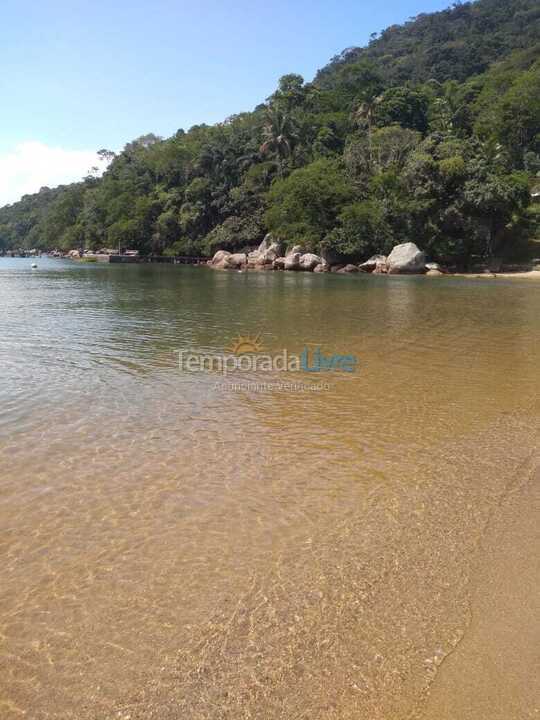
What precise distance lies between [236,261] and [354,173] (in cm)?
1778

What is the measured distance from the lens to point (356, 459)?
6.15 meters

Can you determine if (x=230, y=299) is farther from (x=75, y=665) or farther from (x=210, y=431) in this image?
(x=75, y=665)

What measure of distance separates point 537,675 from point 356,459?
10.8 feet

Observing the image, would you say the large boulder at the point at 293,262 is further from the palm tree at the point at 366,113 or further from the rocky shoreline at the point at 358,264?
the palm tree at the point at 366,113

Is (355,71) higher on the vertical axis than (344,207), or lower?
higher

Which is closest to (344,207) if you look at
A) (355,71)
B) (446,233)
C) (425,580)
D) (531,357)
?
Answer: (446,233)

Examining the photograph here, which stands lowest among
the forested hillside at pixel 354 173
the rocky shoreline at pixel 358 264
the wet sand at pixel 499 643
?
the wet sand at pixel 499 643

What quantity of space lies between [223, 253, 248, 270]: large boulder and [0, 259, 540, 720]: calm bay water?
52.3 metres

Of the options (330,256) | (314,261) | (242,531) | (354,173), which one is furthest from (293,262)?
(242,531)

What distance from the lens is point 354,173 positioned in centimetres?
6175

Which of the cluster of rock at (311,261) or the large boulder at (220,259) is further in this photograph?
the large boulder at (220,259)

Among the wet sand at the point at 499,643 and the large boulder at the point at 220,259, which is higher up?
the large boulder at the point at 220,259

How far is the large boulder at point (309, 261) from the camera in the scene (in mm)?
54250

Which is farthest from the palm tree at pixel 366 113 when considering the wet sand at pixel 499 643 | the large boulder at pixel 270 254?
the wet sand at pixel 499 643
